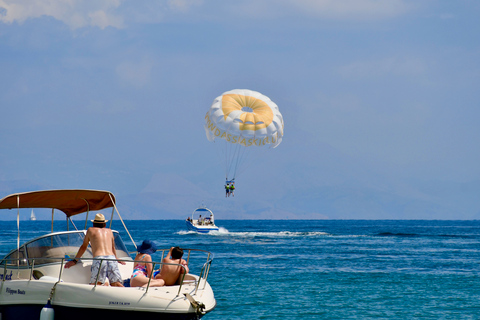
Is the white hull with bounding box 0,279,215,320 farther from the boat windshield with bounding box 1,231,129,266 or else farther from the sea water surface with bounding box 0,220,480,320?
the sea water surface with bounding box 0,220,480,320

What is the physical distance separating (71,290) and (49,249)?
202 centimetres

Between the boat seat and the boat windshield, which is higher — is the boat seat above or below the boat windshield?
below

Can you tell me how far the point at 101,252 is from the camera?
1041 centimetres

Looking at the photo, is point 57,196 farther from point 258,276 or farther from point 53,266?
point 258,276

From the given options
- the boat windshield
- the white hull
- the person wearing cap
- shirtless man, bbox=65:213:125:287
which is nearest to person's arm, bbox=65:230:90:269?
shirtless man, bbox=65:213:125:287

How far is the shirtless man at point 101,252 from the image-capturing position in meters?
10.2

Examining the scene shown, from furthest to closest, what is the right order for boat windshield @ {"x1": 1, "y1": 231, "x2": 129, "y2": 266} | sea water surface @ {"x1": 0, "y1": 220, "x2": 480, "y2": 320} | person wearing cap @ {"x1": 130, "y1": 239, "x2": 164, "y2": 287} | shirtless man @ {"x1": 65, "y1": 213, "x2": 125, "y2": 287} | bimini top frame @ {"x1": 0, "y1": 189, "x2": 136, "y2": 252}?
sea water surface @ {"x1": 0, "y1": 220, "x2": 480, "y2": 320}
bimini top frame @ {"x1": 0, "y1": 189, "x2": 136, "y2": 252}
boat windshield @ {"x1": 1, "y1": 231, "x2": 129, "y2": 266}
shirtless man @ {"x1": 65, "y1": 213, "x2": 125, "y2": 287}
person wearing cap @ {"x1": 130, "y1": 239, "x2": 164, "y2": 287}

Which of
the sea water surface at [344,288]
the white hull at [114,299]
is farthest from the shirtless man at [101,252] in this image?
the sea water surface at [344,288]

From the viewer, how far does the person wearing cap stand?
10039 millimetres

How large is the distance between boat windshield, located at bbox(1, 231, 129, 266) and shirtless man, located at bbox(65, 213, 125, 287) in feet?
2.58

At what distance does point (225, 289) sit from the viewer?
861 inches

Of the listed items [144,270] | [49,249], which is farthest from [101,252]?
[49,249]

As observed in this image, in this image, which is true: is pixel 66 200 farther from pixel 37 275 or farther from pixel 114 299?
pixel 114 299

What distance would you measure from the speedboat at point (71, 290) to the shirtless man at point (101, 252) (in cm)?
22
